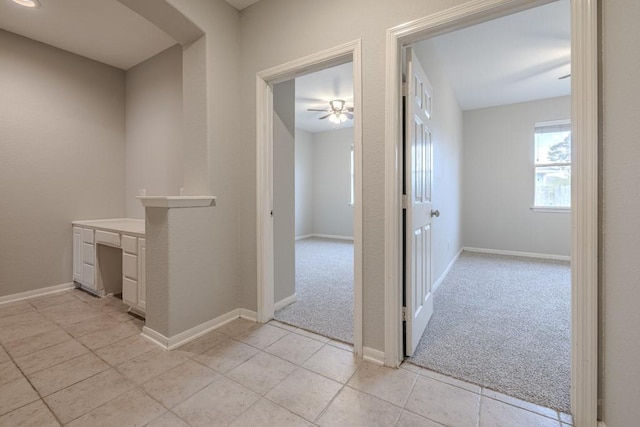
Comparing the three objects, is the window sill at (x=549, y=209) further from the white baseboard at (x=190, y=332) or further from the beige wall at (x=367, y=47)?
the white baseboard at (x=190, y=332)

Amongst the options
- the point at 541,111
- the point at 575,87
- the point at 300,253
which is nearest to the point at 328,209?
the point at 300,253

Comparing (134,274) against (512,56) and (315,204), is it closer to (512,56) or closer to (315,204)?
(512,56)

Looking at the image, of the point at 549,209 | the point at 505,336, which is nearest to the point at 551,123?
the point at 549,209

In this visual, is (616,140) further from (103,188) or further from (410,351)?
(103,188)

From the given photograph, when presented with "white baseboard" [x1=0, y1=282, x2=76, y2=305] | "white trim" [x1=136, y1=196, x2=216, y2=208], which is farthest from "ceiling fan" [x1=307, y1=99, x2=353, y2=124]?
"white baseboard" [x1=0, y1=282, x2=76, y2=305]

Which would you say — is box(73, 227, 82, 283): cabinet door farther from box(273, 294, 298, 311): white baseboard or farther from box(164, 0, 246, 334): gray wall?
box(273, 294, 298, 311): white baseboard

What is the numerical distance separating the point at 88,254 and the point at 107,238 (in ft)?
1.71

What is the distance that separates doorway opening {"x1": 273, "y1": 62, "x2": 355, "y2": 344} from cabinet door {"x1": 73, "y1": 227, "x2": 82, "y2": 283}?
7.61 ft

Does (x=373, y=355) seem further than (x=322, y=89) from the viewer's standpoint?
No

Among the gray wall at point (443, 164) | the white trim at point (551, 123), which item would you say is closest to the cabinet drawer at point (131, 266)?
the gray wall at point (443, 164)

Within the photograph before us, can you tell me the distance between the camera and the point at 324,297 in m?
3.04

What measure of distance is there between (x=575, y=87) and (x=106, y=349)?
3.11m

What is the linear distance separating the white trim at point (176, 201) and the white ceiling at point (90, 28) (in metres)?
1.81

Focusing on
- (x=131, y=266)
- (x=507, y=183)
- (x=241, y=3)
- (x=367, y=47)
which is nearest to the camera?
(x=367, y=47)
